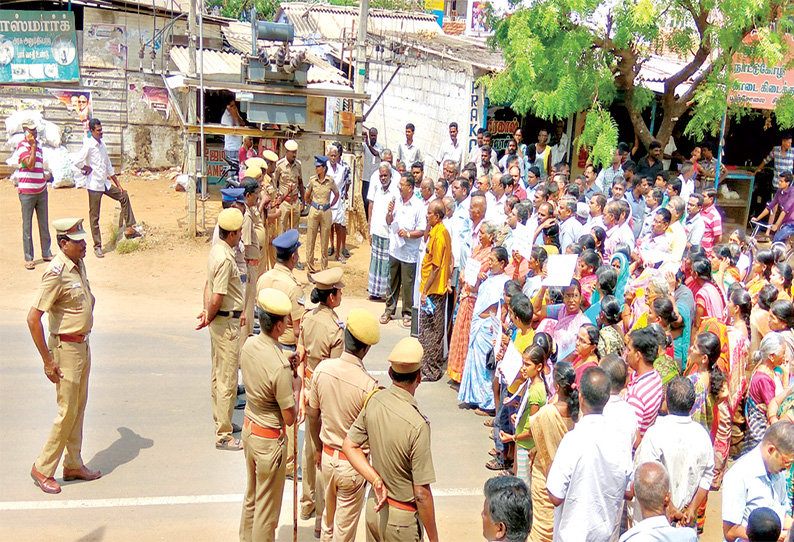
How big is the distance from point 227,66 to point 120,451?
1017 centimetres

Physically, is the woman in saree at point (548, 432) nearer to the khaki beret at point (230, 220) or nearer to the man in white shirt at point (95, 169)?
the khaki beret at point (230, 220)

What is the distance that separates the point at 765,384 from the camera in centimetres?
600

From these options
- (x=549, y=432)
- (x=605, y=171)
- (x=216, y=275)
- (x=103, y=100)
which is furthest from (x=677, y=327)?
(x=103, y=100)

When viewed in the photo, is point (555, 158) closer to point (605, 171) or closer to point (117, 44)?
point (605, 171)

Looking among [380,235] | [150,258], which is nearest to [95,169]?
[150,258]

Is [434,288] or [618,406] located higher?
[618,406]

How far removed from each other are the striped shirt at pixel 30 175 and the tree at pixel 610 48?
663 centimetres

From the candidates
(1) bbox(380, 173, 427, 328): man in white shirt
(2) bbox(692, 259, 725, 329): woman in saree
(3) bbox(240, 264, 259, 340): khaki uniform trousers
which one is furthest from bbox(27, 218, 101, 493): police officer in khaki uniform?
(2) bbox(692, 259, 725, 329): woman in saree

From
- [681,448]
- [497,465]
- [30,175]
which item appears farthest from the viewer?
[30,175]

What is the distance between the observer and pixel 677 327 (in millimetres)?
6547

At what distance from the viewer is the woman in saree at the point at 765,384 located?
5.99m

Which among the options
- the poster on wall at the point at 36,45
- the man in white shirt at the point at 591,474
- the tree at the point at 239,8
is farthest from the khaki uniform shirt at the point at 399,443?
the tree at the point at 239,8

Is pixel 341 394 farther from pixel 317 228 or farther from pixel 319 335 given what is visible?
pixel 317 228

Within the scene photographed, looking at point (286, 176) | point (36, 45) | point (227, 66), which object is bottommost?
point (286, 176)
